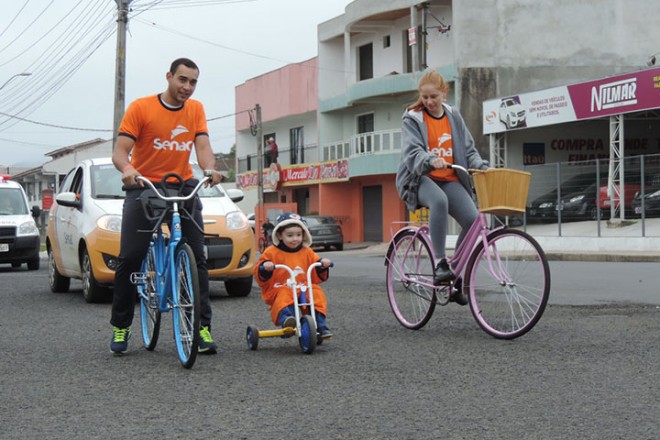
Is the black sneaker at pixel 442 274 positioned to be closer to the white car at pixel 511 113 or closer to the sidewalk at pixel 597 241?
the sidewalk at pixel 597 241

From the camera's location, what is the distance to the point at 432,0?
37.3 metres

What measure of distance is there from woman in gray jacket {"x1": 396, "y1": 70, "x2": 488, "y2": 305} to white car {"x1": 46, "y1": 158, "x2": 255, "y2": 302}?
3.55 metres

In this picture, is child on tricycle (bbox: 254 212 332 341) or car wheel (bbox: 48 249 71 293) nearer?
child on tricycle (bbox: 254 212 332 341)

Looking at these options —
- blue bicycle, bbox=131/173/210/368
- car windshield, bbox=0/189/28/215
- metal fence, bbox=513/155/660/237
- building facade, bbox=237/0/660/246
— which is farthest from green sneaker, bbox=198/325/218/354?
building facade, bbox=237/0/660/246

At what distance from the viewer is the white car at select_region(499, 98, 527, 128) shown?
31925 mm

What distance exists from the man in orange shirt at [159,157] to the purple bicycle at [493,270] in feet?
5.89

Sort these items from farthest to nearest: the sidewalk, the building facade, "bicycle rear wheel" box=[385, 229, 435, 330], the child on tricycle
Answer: the building facade → the sidewalk → "bicycle rear wheel" box=[385, 229, 435, 330] → the child on tricycle

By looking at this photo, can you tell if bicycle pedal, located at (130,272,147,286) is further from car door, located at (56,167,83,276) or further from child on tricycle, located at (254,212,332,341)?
car door, located at (56,167,83,276)

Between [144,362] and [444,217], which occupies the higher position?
[444,217]

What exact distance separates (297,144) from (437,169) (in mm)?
42161

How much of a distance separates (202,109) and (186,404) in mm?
2466

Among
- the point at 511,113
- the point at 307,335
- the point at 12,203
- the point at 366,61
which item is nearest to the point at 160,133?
the point at 307,335

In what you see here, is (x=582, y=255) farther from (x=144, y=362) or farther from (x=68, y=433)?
(x=68, y=433)

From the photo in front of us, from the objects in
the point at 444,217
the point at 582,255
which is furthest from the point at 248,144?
the point at 444,217
